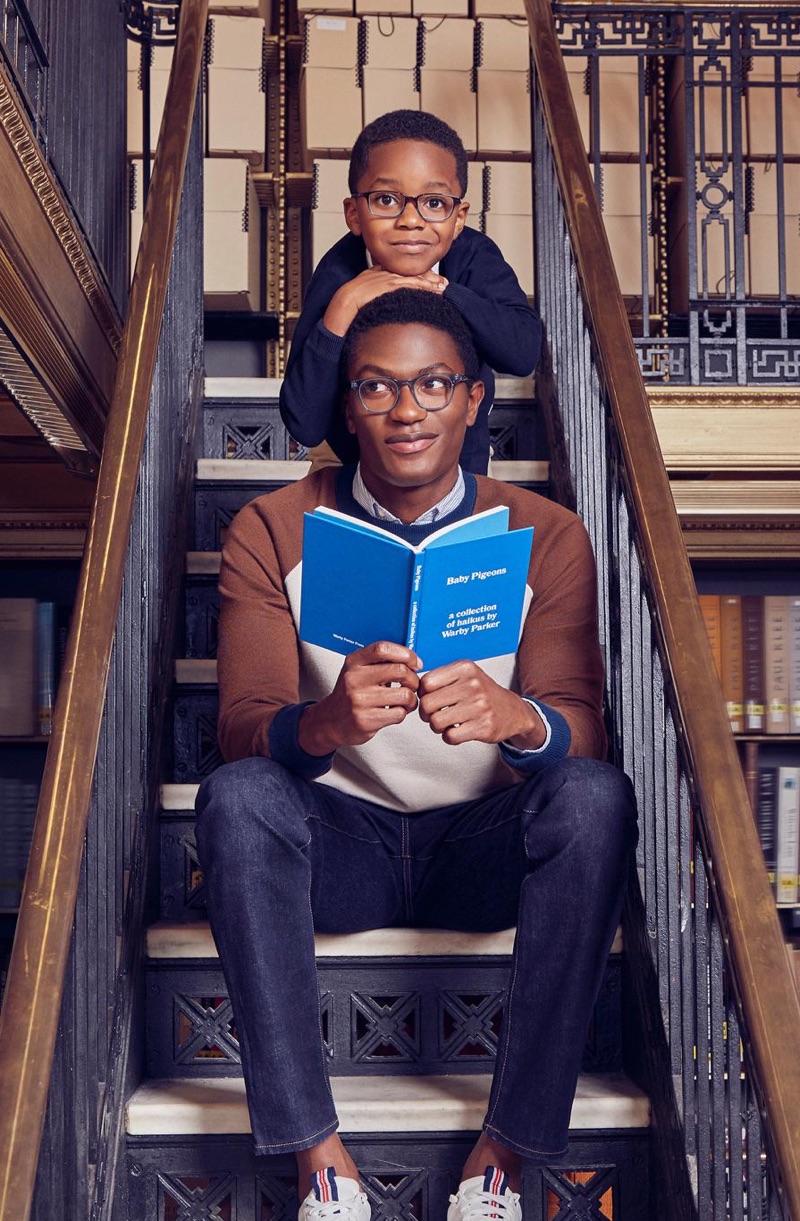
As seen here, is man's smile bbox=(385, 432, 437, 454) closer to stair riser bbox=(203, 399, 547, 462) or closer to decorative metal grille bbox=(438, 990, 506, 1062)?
decorative metal grille bbox=(438, 990, 506, 1062)

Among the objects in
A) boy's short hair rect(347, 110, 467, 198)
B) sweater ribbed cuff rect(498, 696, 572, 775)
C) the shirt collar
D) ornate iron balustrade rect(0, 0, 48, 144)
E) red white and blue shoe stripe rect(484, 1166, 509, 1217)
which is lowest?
red white and blue shoe stripe rect(484, 1166, 509, 1217)

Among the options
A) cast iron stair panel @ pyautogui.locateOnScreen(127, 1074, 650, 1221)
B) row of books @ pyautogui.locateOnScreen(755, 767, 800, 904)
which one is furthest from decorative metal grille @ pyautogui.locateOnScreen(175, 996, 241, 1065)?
row of books @ pyautogui.locateOnScreen(755, 767, 800, 904)

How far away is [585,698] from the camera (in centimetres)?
178

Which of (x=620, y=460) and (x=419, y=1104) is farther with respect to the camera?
(x=620, y=460)

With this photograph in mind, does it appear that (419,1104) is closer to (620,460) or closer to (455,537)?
(455,537)

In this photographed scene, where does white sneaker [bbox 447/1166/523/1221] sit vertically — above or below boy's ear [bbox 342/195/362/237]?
below

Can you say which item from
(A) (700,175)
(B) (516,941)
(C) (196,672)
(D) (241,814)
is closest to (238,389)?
(C) (196,672)

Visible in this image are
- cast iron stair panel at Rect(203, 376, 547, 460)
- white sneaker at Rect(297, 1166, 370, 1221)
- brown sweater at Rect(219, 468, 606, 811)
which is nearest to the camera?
white sneaker at Rect(297, 1166, 370, 1221)

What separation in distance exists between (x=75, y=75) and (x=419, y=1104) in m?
2.29

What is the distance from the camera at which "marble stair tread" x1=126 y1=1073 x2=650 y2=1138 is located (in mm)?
1651

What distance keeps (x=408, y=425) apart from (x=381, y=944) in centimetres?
69

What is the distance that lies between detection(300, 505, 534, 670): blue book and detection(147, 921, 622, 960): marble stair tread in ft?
1.61

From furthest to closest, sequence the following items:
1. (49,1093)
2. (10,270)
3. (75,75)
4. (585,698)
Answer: (75,75) < (10,270) < (585,698) < (49,1093)

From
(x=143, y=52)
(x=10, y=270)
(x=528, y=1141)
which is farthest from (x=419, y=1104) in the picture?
(x=143, y=52)
